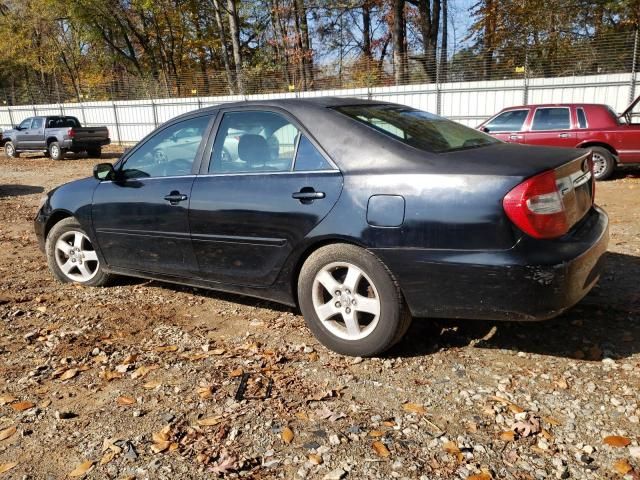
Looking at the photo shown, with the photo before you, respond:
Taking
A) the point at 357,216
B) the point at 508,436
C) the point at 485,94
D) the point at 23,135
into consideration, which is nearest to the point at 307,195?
the point at 357,216

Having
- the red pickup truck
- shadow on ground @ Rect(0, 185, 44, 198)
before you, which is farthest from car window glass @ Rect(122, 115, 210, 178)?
shadow on ground @ Rect(0, 185, 44, 198)

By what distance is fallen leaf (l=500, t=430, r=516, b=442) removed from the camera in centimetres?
248

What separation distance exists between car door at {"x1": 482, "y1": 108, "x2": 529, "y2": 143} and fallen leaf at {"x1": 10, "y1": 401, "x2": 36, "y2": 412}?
10529 millimetres

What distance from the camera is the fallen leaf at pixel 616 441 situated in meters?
2.40

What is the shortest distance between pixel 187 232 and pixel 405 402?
6.43ft

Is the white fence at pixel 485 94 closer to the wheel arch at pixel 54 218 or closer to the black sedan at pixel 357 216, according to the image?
the black sedan at pixel 357 216

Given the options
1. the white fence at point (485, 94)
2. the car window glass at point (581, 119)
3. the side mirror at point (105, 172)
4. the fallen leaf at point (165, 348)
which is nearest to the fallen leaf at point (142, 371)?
the fallen leaf at point (165, 348)

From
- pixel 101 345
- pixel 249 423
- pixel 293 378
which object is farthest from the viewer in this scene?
pixel 101 345

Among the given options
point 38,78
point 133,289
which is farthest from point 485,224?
point 38,78

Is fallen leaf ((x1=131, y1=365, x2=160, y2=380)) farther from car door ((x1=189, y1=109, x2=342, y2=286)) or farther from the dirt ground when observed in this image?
car door ((x1=189, y1=109, x2=342, y2=286))

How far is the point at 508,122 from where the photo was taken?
1168 cm

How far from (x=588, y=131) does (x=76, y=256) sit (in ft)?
32.7

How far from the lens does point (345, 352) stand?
3.33 metres

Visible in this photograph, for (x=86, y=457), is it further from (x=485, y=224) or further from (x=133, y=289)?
(x=133, y=289)
